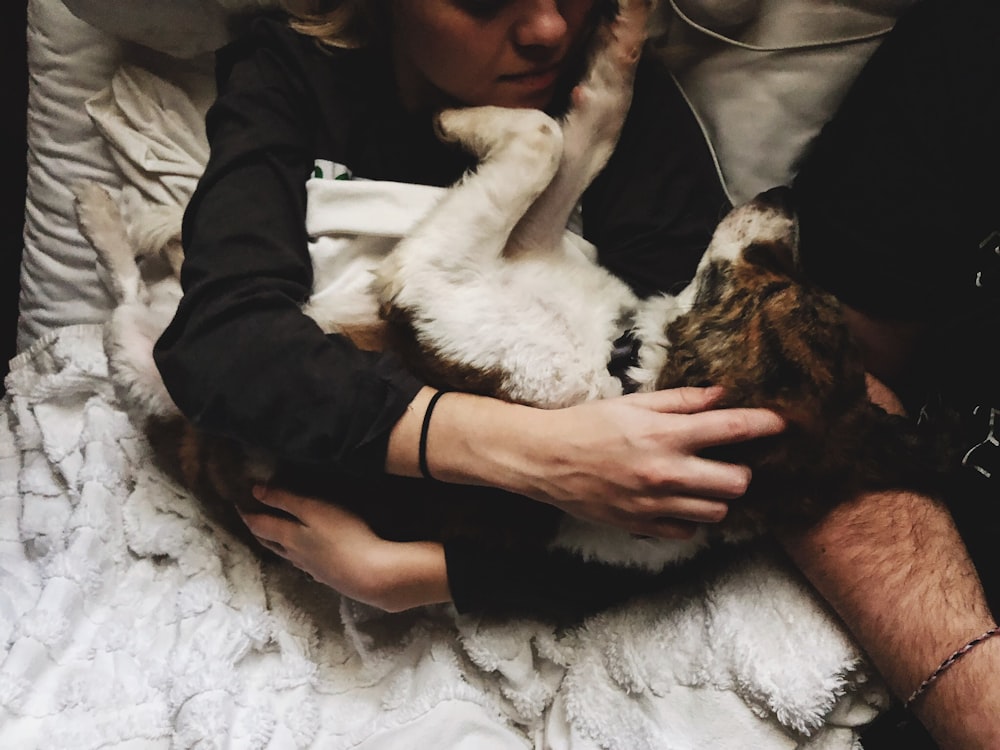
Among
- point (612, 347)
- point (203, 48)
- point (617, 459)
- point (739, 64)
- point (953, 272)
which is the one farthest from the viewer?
point (203, 48)

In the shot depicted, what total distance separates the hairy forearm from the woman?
26cm

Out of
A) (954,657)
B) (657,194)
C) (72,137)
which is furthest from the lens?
(72,137)

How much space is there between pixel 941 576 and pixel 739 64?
118cm

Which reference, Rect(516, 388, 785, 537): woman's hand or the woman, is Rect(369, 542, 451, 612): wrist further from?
Rect(516, 388, 785, 537): woman's hand

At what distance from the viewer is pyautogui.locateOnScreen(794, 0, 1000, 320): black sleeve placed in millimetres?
1505

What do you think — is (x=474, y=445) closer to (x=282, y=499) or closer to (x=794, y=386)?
(x=282, y=499)

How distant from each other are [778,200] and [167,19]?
1.45m

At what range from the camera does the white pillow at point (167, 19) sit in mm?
1883

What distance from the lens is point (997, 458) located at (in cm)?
149

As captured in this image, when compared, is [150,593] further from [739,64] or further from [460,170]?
[739,64]

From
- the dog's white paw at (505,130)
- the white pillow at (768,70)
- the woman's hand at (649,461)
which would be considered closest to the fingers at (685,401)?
the woman's hand at (649,461)

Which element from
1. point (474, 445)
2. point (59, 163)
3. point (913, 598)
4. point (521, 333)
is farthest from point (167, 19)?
point (913, 598)

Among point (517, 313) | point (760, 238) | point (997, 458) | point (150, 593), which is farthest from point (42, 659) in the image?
point (997, 458)

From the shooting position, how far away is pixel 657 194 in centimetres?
190
